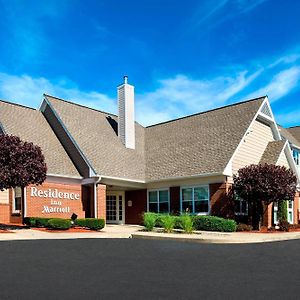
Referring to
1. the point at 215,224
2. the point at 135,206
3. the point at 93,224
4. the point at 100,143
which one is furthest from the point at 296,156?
the point at 93,224

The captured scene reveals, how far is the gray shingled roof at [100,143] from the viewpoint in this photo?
2645 centimetres

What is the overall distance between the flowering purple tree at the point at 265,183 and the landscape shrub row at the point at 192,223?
240 centimetres

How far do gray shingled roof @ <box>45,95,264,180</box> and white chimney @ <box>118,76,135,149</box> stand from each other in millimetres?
564

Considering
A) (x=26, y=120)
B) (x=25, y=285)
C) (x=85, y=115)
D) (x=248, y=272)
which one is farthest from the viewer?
(x=85, y=115)

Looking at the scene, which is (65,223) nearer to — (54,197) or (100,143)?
(54,197)

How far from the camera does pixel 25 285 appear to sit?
766 centimetres

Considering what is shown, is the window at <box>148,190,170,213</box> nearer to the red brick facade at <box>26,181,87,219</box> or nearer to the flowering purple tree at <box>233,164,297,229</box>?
the red brick facade at <box>26,181,87,219</box>

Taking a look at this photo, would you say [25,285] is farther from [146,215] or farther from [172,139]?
[172,139]

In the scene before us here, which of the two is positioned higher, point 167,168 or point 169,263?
point 167,168

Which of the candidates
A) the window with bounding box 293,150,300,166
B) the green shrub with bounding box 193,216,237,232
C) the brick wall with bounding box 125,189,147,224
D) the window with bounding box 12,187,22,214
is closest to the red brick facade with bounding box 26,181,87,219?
the window with bounding box 12,187,22,214

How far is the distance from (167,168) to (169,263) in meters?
17.1

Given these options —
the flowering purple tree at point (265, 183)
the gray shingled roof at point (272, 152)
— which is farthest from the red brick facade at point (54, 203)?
the gray shingled roof at point (272, 152)

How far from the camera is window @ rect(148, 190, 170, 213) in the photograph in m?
27.9

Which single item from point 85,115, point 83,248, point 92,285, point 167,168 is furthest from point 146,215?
point 92,285
